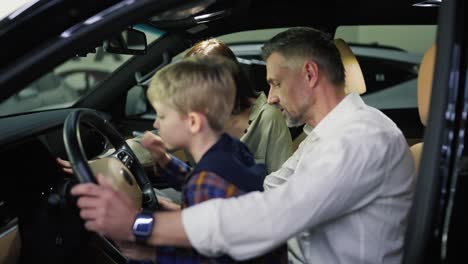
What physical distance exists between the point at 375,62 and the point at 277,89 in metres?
5.50

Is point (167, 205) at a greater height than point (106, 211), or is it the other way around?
point (106, 211)

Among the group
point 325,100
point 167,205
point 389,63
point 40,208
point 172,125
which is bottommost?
point 389,63

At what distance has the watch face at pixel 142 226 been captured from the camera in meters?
1.41

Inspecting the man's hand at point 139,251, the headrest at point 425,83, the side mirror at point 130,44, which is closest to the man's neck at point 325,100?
the headrest at point 425,83

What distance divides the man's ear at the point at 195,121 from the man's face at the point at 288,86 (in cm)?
52

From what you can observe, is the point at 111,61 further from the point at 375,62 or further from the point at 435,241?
the point at 435,241

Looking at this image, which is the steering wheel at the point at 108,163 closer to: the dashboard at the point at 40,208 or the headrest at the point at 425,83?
the dashboard at the point at 40,208

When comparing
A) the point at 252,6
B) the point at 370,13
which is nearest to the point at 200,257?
the point at 252,6

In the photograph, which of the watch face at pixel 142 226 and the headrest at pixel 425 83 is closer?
the watch face at pixel 142 226

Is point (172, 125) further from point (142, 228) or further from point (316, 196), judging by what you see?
point (316, 196)

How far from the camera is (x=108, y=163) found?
5.73ft

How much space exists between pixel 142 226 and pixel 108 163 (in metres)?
0.39

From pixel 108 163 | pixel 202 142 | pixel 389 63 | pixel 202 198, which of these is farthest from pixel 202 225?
pixel 389 63

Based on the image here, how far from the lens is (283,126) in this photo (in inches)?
105
